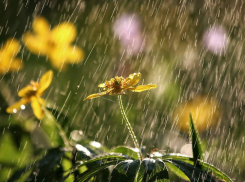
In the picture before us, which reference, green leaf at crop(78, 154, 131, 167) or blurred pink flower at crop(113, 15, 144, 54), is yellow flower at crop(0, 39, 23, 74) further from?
green leaf at crop(78, 154, 131, 167)

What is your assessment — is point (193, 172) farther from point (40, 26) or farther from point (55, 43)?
point (40, 26)

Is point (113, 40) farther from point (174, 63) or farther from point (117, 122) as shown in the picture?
point (117, 122)

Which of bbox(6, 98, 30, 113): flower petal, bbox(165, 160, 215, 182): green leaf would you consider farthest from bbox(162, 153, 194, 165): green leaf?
bbox(6, 98, 30, 113): flower petal

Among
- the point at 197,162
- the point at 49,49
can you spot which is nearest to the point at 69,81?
the point at 49,49

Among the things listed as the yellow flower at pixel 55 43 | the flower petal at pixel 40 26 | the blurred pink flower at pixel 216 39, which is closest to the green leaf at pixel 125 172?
the yellow flower at pixel 55 43

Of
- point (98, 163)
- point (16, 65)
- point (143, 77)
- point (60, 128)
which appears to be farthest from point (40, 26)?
point (98, 163)
